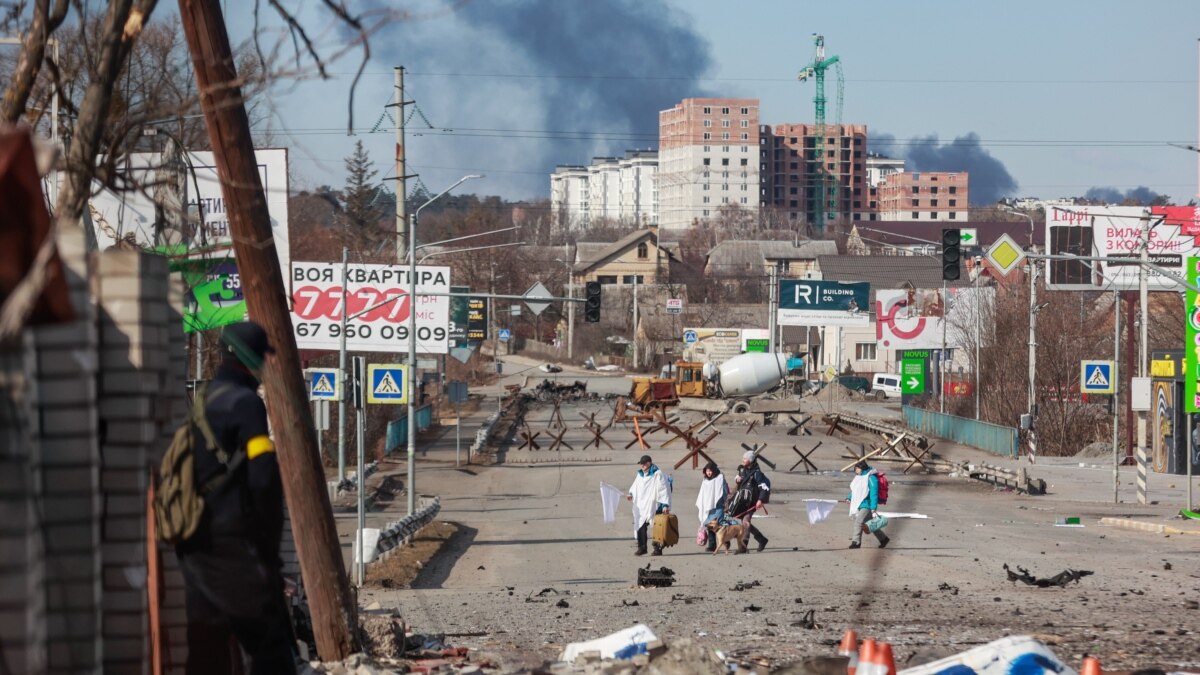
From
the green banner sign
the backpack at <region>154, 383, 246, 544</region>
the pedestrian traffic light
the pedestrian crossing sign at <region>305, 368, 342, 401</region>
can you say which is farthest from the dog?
the backpack at <region>154, 383, 246, 544</region>

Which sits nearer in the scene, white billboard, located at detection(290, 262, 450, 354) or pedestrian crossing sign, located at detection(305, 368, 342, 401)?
pedestrian crossing sign, located at detection(305, 368, 342, 401)

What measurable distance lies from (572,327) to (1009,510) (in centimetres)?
9046

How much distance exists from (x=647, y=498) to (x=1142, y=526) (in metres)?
10.8

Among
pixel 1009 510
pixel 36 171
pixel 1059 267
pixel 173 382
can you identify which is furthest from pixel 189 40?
pixel 1059 267

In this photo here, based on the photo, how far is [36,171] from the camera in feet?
13.9

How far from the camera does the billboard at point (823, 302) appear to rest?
70500mm

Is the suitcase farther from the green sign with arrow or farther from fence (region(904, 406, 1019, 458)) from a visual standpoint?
the green sign with arrow

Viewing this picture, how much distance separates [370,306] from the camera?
107 ft

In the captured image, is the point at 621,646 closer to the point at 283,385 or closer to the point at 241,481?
the point at 283,385

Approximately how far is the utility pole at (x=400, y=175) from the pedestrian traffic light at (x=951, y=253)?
15304 mm

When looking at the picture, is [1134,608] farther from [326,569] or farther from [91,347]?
[91,347]

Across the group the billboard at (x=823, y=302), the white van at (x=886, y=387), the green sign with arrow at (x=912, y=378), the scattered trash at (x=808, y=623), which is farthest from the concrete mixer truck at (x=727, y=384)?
the scattered trash at (x=808, y=623)

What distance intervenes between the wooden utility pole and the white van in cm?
8456

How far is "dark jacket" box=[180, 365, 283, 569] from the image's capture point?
20.5 feet
